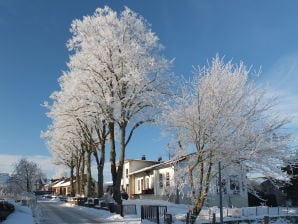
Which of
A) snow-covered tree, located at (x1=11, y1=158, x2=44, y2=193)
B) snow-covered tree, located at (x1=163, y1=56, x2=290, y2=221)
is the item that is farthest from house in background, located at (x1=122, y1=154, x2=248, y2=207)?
snow-covered tree, located at (x1=11, y1=158, x2=44, y2=193)

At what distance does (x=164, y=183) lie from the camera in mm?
44219

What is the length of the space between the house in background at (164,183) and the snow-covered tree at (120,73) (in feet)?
15.2

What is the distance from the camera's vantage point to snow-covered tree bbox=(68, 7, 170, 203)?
2952cm

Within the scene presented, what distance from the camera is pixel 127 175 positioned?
59906 millimetres

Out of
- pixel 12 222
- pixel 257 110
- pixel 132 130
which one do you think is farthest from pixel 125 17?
pixel 12 222

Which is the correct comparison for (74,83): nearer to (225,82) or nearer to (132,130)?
(132,130)

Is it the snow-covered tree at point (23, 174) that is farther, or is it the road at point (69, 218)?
the snow-covered tree at point (23, 174)

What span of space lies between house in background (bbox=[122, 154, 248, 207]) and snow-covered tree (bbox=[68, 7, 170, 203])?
4627 mm

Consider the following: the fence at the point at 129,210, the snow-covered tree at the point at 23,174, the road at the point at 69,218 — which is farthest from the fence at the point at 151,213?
the snow-covered tree at the point at 23,174

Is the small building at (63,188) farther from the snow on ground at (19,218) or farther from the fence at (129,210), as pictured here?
the fence at (129,210)

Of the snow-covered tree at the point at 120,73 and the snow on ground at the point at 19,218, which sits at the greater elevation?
the snow-covered tree at the point at 120,73

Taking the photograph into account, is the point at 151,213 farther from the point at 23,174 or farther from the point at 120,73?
the point at 23,174

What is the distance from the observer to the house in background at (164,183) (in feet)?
69.8

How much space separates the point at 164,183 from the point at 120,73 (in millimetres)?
18364
